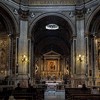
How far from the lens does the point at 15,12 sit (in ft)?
103

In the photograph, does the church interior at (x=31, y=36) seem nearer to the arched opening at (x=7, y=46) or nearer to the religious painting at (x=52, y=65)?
the arched opening at (x=7, y=46)

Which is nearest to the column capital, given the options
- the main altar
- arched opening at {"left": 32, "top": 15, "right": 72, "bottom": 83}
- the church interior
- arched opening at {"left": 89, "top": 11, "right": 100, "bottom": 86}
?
the church interior

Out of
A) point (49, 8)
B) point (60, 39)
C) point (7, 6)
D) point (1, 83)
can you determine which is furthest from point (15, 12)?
point (60, 39)

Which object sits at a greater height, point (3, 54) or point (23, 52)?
point (23, 52)

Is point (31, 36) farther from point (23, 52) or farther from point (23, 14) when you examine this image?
point (23, 14)

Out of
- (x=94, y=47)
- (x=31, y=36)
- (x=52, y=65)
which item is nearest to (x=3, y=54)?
(x=31, y=36)

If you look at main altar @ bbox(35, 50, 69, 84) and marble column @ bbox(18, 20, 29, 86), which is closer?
marble column @ bbox(18, 20, 29, 86)

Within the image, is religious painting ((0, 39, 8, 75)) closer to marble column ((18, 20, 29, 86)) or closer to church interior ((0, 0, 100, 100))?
church interior ((0, 0, 100, 100))

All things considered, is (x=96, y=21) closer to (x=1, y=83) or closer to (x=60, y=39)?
(x=1, y=83)

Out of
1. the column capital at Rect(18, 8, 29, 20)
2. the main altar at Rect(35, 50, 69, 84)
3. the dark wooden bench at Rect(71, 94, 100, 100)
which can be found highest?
the column capital at Rect(18, 8, 29, 20)

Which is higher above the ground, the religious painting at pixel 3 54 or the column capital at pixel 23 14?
the column capital at pixel 23 14

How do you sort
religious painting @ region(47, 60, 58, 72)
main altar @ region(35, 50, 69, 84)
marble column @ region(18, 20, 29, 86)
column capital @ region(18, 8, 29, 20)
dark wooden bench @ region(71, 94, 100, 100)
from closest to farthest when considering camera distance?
1. dark wooden bench @ region(71, 94, 100, 100)
2. marble column @ region(18, 20, 29, 86)
3. column capital @ region(18, 8, 29, 20)
4. main altar @ region(35, 50, 69, 84)
5. religious painting @ region(47, 60, 58, 72)

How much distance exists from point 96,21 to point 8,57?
10848 millimetres

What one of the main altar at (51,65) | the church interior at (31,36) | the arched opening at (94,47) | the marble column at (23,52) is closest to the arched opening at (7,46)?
the church interior at (31,36)
